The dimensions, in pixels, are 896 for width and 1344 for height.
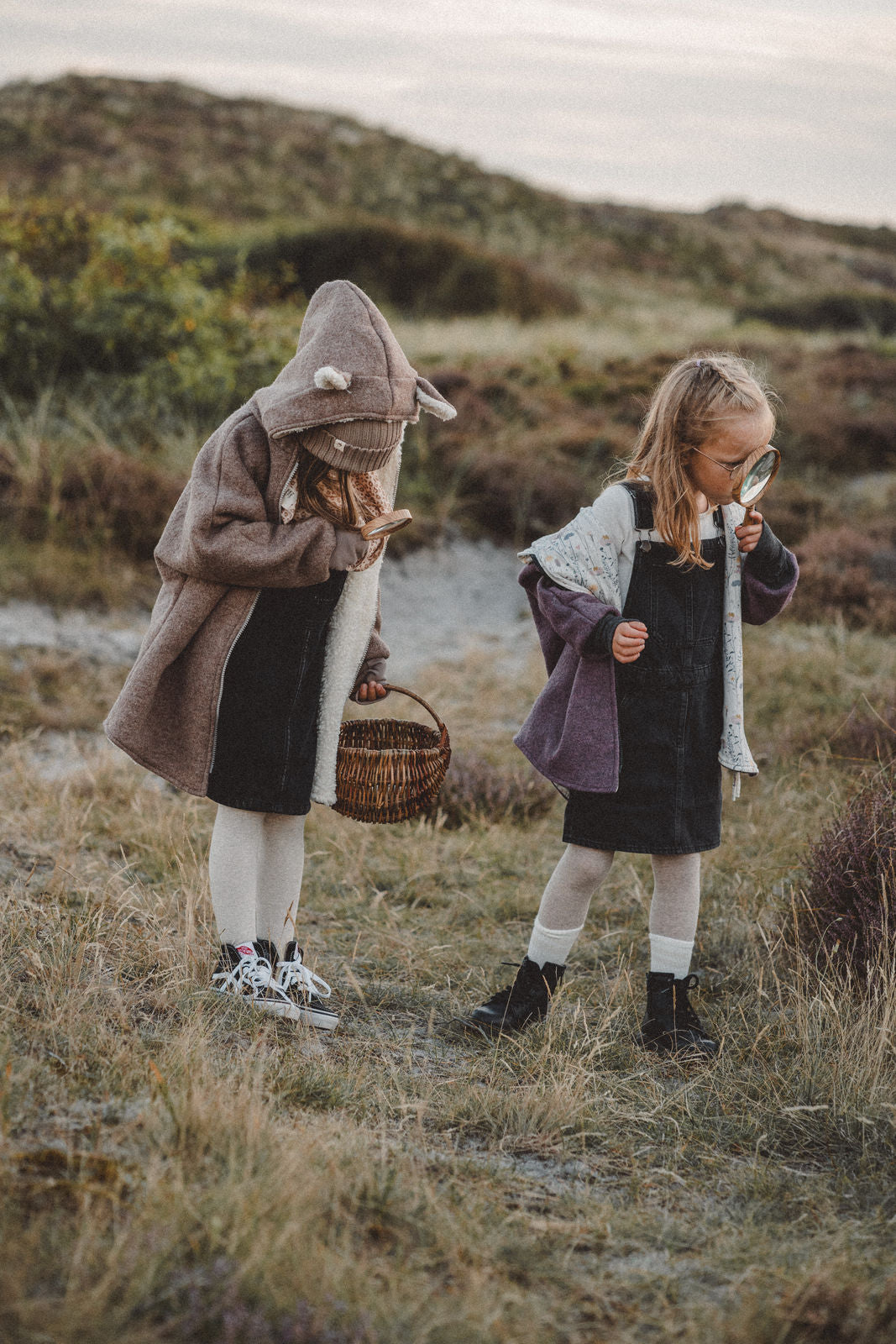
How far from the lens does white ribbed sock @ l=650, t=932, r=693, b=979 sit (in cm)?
295

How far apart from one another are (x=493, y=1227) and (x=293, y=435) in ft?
5.71

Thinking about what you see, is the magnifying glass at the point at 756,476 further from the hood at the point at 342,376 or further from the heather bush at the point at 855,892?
the heather bush at the point at 855,892

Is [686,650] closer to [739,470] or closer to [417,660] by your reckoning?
[739,470]

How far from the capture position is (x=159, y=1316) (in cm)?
160

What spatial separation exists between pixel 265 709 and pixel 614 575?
933 millimetres

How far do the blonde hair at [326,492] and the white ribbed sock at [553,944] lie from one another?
1183 millimetres

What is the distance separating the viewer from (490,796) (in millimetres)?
4688

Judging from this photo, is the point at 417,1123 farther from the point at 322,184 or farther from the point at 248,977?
the point at 322,184

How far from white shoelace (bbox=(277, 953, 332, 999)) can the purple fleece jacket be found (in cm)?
82

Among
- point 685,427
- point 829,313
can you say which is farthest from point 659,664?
point 829,313

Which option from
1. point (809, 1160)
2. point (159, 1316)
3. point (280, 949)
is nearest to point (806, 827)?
point (809, 1160)

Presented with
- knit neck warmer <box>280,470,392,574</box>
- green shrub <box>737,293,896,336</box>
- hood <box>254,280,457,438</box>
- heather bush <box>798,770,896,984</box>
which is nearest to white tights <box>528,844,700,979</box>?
heather bush <box>798,770,896,984</box>

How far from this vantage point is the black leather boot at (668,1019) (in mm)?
2928

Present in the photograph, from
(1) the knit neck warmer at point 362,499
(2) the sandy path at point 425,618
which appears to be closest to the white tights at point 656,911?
(1) the knit neck warmer at point 362,499
